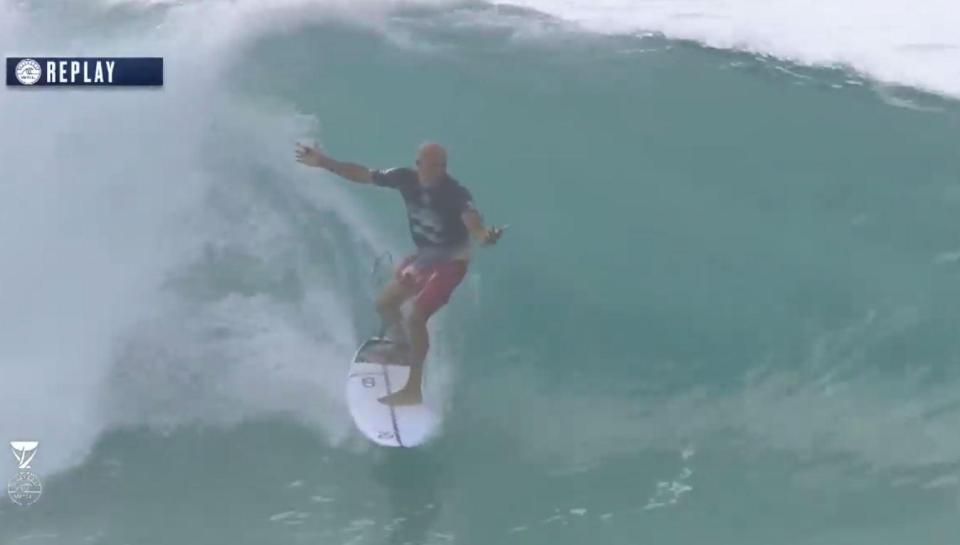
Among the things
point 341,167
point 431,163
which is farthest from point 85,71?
point 431,163

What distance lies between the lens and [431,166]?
304cm

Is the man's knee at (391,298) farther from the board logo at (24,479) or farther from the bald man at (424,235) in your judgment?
the board logo at (24,479)

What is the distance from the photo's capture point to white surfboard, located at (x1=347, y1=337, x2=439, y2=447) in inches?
119

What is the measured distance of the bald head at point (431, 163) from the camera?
3.04 metres

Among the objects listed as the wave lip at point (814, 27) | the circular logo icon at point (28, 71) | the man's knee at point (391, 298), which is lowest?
the man's knee at point (391, 298)

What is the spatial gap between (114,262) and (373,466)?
3.58ft

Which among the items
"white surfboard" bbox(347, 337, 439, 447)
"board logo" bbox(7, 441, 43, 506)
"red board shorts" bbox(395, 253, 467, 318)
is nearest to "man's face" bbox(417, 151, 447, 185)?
→ "red board shorts" bbox(395, 253, 467, 318)

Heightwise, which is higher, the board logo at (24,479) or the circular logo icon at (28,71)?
the circular logo icon at (28,71)

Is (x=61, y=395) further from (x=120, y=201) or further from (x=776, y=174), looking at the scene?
(x=776, y=174)

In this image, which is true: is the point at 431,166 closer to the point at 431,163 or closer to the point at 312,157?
the point at 431,163

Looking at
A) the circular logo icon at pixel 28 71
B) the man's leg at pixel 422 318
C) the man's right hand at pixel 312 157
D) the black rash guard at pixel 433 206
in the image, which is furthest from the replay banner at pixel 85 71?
the man's leg at pixel 422 318

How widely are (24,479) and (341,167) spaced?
148 cm

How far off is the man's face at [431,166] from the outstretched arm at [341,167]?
0.55 feet

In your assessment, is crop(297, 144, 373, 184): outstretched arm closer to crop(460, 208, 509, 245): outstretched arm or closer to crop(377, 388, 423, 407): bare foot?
crop(460, 208, 509, 245): outstretched arm
